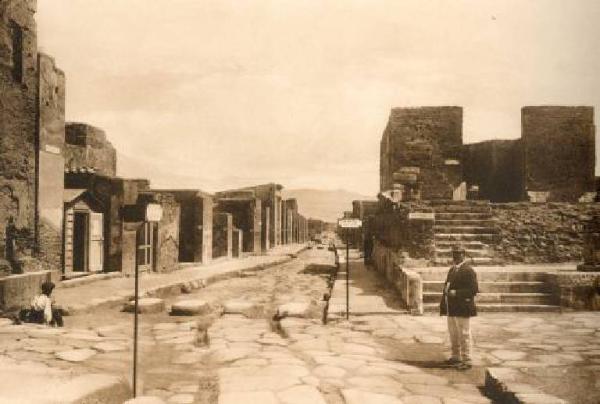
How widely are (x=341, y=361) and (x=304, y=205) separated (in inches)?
6084

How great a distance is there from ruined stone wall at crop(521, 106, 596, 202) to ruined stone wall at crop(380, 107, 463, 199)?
2.54m

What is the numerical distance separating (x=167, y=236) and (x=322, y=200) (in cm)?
15279

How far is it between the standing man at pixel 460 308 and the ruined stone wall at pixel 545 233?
713 centimetres

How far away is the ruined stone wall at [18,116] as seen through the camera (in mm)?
10867

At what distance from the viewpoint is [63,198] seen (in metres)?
13.0

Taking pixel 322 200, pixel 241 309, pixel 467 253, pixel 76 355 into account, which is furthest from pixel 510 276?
pixel 322 200

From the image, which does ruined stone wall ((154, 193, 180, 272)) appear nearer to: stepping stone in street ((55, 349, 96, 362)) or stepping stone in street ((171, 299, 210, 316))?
stepping stone in street ((171, 299, 210, 316))

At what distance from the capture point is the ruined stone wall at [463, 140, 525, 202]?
21.2 meters

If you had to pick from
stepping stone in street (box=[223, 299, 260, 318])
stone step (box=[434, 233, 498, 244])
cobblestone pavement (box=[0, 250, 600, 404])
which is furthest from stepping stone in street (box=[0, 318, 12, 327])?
stone step (box=[434, 233, 498, 244])

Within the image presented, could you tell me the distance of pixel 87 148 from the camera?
24062mm

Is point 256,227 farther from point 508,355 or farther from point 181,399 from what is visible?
point 181,399

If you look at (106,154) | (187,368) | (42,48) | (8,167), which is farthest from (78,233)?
(106,154)

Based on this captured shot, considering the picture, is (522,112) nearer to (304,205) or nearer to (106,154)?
(106,154)

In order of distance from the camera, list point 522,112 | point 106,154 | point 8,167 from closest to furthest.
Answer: point 8,167
point 522,112
point 106,154
